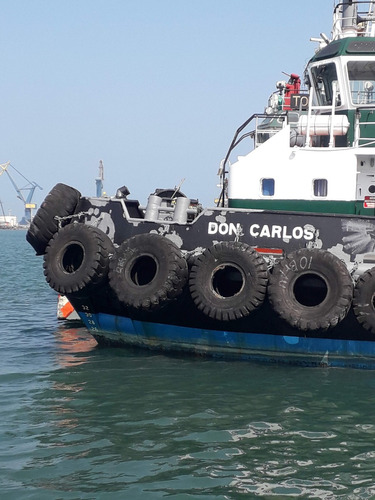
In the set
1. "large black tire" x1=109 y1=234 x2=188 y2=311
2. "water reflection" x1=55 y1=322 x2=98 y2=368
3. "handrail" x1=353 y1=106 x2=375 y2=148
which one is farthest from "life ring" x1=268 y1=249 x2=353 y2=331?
"water reflection" x1=55 y1=322 x2=98 y2=368

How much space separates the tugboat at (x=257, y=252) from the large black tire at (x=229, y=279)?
1 centimetres

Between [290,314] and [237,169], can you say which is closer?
[290,314]

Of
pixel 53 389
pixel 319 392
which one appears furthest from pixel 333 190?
pixel 53 389

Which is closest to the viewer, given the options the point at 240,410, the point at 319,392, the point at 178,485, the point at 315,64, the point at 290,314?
the point at 178,485

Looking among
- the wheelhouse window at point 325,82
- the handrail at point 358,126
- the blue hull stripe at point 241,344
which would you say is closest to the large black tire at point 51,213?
the blue hull stripe at point 241,344

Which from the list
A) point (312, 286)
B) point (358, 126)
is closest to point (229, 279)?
point (312, 286)

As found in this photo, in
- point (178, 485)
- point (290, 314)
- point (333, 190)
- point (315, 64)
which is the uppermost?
point (315, 64)

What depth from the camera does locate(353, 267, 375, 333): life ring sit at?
8.88 metres

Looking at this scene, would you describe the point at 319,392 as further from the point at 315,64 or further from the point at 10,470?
the point at 315,64

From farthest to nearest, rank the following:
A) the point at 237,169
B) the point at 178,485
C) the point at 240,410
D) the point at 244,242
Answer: the point at 237,169, the point at 244,242, the point at 240,410, the point at 178,485

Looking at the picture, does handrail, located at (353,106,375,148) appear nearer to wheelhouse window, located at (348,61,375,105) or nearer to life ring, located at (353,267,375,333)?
wheelhouse window, located at (348,61,375,105)

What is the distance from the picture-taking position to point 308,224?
30.9ft

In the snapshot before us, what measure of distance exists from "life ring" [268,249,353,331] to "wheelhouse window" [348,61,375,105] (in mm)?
3352

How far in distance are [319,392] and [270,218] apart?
245cm
